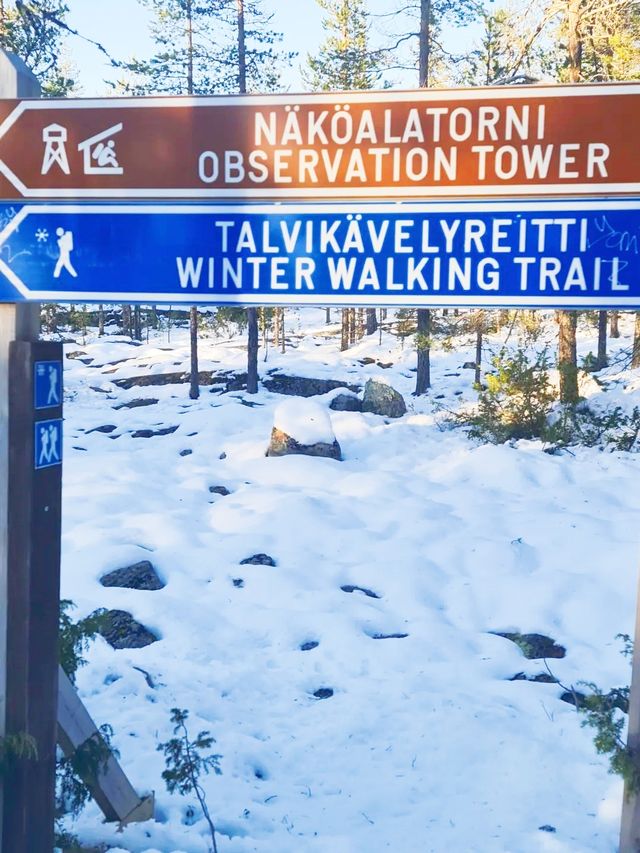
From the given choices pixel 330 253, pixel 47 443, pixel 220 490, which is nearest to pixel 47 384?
pixel 47 443

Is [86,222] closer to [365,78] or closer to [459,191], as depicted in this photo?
[459,191]

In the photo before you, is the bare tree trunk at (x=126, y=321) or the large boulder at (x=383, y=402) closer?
the large boulder at (x=383, y=402)

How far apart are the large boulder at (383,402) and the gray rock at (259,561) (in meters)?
9.49

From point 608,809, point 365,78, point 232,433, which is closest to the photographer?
point 608,809

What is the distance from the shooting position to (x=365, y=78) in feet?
97.6

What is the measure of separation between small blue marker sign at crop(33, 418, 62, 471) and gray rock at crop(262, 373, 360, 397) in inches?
742

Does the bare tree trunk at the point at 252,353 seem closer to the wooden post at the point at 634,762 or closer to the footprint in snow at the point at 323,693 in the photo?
the footprint in snow at the point at 323,693

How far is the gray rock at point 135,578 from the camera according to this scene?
7137 millimetres

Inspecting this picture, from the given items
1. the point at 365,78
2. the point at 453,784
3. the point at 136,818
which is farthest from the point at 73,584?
the point at 365,78

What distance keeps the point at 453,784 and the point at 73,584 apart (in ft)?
12.9

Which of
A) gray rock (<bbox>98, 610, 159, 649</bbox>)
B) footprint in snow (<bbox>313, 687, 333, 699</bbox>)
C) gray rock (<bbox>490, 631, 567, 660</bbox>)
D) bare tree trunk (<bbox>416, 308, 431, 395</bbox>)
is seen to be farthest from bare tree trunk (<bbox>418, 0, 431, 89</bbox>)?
footprint in snow (<bbox>313, 687, 333, 699</bbox>)

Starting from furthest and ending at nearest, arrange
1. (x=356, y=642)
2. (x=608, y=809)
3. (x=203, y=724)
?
(x=356, y=642) → (x=203, y=724) → (x=608, y=809)

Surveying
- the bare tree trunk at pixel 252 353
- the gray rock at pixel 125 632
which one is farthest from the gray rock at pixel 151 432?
the gray rock at pixel 125 632

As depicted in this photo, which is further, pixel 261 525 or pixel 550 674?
pixel 261 525
